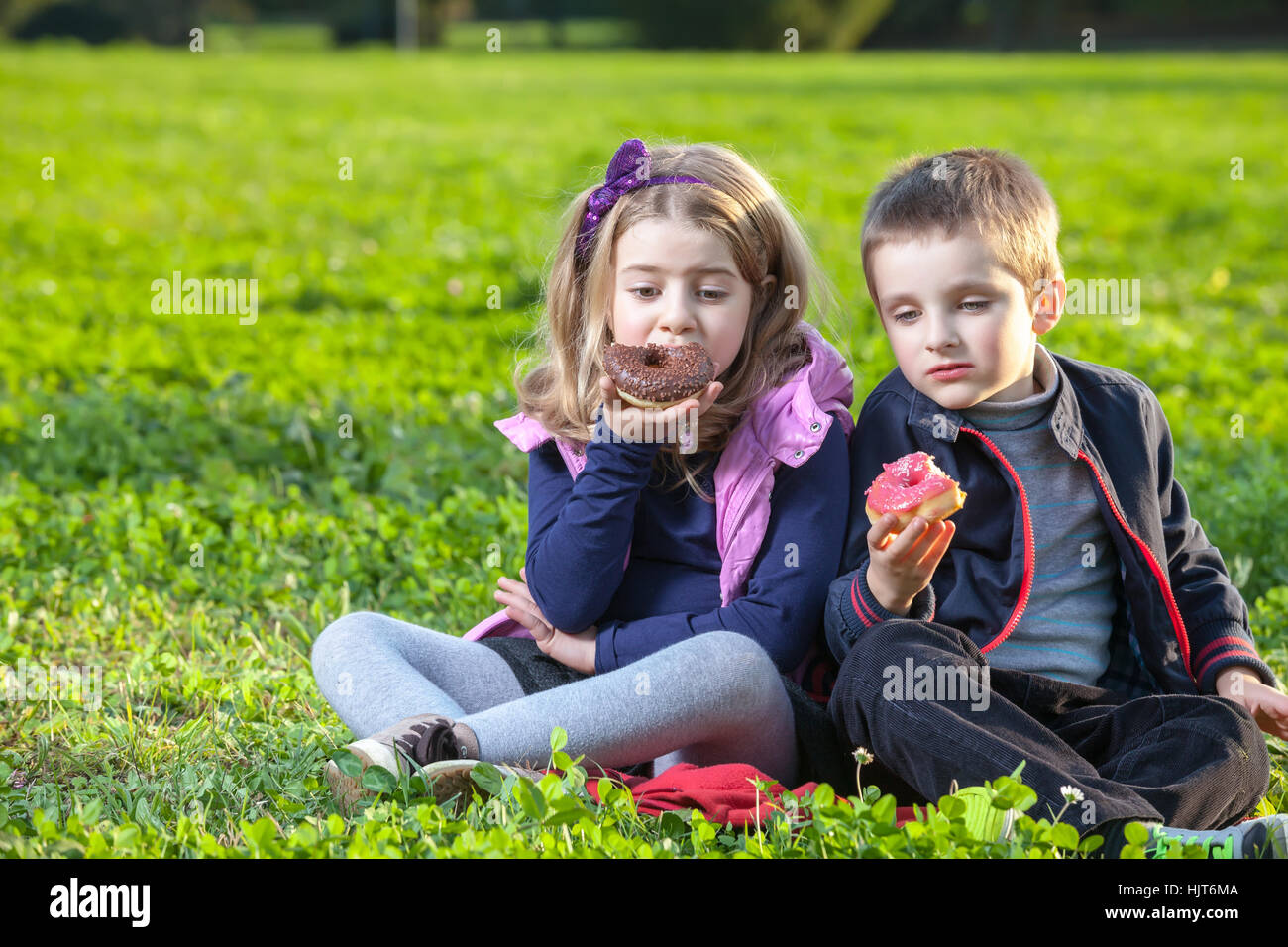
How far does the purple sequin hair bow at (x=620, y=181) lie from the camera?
3232 millimetres

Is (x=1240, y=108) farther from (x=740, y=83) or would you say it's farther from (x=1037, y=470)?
(x=1037, y=470)

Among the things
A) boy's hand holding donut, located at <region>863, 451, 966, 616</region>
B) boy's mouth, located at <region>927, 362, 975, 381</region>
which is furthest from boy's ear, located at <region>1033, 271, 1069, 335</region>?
boy's hand holding donut, located at <region>863, 451, 966, 616</region>

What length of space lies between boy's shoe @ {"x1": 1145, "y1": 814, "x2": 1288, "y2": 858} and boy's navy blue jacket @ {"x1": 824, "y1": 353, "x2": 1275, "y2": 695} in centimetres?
55

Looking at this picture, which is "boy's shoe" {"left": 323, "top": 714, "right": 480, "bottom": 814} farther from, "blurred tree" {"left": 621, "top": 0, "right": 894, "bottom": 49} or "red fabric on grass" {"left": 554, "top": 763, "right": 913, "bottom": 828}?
"blurred tree" {"left": 621, "top": 0, "right": 894, "bottom": 49}

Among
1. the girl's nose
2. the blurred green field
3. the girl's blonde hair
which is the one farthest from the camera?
the blurred green field

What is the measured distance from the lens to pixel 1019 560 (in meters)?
2.95

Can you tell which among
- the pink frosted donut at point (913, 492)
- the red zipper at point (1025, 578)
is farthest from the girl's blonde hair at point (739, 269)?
the red zipper at point (1025, 578)

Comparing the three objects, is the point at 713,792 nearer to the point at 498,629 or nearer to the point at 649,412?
the point at 649,412

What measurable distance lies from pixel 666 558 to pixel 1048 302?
3.45 ft

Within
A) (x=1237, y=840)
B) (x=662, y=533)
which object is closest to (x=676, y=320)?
(x=662, y=533)

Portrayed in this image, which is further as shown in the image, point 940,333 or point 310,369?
point 310,369

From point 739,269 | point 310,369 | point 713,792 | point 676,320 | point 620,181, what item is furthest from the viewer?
point 310,369

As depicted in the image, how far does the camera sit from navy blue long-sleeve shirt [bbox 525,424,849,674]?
9.77 feet
